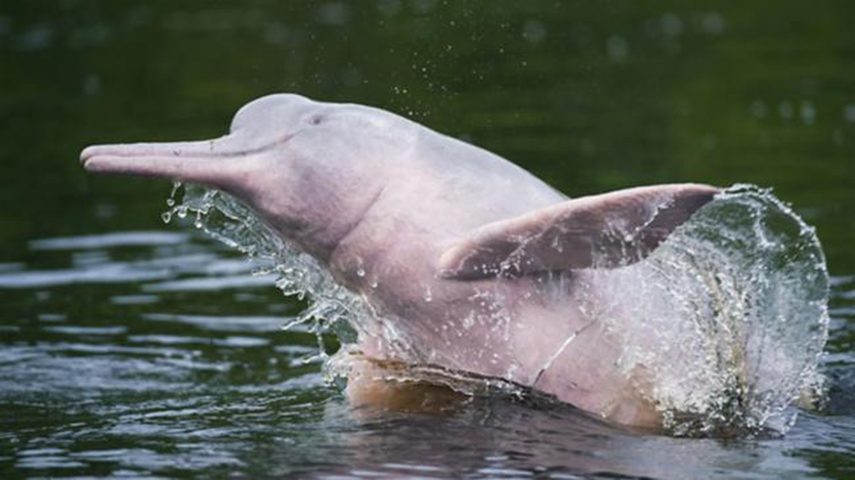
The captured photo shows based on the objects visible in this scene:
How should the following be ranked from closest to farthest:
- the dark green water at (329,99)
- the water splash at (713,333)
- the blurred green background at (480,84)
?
the dark green water at (329,99) < the water splash at (713,333) < the blurred green background at (480,84)

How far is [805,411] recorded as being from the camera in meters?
9.04

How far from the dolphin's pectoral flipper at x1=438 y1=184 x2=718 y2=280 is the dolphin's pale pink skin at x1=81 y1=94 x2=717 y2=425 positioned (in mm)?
15

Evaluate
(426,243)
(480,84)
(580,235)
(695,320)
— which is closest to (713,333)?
(695,320)

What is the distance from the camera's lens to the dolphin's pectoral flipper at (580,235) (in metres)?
7.83

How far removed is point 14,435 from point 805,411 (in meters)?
4.04

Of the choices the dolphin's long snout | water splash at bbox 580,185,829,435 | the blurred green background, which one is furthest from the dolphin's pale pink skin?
the blurred green background

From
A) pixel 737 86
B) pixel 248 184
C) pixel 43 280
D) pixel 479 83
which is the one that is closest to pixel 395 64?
pixel 479 83

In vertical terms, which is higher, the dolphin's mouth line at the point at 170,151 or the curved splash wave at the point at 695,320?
the dolphin's mouth line at the point at 170,151

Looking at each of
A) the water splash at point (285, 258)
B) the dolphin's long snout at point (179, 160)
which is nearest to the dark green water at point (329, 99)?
the water splash at point (285, 258)

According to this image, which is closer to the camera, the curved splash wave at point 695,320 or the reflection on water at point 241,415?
the reflection on water at point 241,415

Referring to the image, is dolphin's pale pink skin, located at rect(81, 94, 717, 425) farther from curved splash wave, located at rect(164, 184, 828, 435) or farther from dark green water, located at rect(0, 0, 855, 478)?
dark green water, located at rect(0, 0, 855, 478)

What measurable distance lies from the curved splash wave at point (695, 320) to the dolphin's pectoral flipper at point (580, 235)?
36 cm

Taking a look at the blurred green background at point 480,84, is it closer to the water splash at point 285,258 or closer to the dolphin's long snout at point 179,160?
the water splash at point 285,258

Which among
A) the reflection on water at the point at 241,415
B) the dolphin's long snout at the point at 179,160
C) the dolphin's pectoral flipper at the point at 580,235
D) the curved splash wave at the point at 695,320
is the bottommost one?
the reflection on water at the point at 241,415
